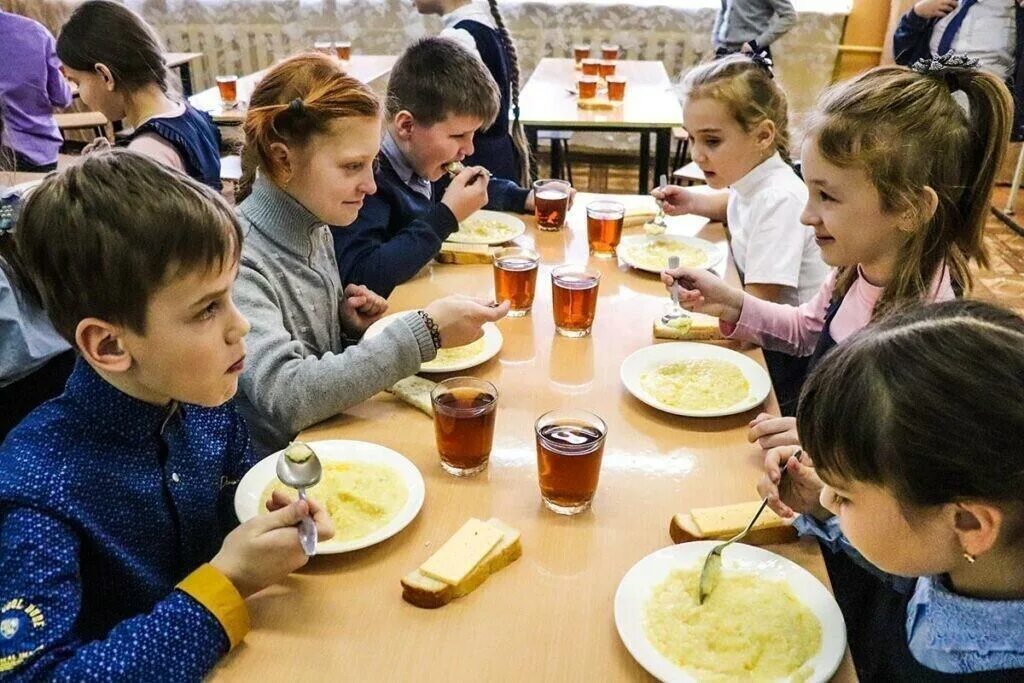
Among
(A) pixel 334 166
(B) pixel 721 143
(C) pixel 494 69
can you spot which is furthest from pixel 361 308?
(C) pixel 494 69

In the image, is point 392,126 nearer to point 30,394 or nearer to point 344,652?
point 30,394

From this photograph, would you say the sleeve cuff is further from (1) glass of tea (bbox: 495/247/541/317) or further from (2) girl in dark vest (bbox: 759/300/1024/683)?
(1) glass of tea (bbox: 495/247/541/317)

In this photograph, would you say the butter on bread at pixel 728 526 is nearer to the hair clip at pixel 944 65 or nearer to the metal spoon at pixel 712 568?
the metal spoon at pixel 712 568

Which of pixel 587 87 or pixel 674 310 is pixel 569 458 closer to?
pixel 674 310

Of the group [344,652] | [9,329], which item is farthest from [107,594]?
[9,329]

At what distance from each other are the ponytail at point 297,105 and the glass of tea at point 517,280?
16.2 inches

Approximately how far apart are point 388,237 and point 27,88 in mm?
2697

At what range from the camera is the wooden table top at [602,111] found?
3.69 m

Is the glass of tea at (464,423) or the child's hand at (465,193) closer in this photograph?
the glass of tea at (464,423)

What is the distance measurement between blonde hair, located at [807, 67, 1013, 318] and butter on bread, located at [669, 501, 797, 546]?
1.96 ft

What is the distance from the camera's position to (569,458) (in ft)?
3.62

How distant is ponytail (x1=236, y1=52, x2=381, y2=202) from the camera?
1579 millimetres

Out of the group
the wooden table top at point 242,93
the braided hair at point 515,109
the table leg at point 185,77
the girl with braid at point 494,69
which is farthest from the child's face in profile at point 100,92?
the table leg at point 185,77

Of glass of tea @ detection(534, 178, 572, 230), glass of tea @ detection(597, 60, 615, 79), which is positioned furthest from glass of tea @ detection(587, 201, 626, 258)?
glass of tea @ detection(597, 60, 615, 79)
